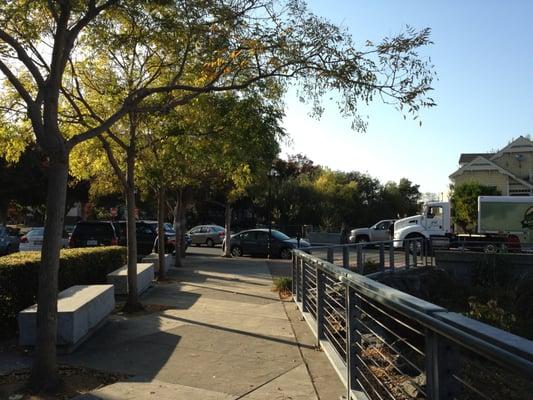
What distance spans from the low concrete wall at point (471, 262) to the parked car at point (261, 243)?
8.36 metres

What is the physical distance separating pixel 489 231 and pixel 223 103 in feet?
85.9

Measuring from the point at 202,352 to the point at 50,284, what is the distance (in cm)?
252

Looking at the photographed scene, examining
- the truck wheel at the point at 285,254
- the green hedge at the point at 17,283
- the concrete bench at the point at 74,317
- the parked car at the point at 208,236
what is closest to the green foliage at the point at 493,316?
the concrete bench at the point at 74,317

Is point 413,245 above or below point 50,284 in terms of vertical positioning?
above

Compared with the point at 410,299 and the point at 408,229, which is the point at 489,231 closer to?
the point at 408,229

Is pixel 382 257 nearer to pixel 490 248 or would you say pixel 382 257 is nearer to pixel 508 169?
pixel 490 248

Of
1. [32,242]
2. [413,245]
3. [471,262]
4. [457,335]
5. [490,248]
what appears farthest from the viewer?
[32,242]

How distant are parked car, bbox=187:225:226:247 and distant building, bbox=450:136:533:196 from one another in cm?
2446

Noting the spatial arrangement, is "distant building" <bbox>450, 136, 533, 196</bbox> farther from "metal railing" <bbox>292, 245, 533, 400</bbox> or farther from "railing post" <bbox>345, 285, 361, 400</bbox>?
"railing post" <bbox>345, 285, 361, 400</bbox>

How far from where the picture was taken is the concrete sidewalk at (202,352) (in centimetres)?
629

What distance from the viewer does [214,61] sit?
857 cm

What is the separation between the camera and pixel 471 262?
73.4 ft

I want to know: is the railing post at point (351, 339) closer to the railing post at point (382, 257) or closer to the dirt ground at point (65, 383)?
the dirt ground at point (65, 383)

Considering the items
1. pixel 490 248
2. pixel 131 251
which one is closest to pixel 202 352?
pixel 131 251
